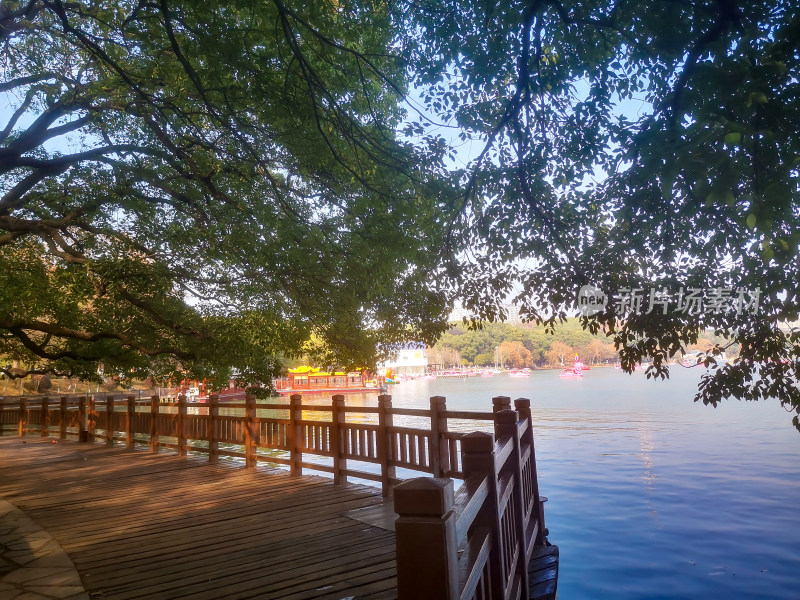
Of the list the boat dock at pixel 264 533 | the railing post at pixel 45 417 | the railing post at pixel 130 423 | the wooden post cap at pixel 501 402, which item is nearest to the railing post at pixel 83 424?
the railing post at pixel 45 417

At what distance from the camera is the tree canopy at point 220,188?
6.50 metres

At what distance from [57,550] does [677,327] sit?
7322mm

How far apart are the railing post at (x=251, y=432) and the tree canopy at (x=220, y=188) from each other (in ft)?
4.59

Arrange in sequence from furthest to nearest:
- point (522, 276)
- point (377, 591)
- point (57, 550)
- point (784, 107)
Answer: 1. point (522, 276)
2. point (57, 550)
3. point (377, 591)
4. point (784, 107)

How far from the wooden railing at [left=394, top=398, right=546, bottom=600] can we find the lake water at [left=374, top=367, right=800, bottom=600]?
6.58 meters

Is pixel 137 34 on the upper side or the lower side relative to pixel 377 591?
upper

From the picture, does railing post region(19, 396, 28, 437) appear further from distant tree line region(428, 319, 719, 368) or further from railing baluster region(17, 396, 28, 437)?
distant tree line region(428, 319, 719, 368)

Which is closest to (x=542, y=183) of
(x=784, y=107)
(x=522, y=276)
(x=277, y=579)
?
(x=522, y=276)

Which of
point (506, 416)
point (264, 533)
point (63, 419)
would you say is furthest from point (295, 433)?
point (63, 419)

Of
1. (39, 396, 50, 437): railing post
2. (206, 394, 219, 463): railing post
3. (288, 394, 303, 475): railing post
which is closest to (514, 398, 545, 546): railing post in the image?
(288, 394, 303, 475): railing post

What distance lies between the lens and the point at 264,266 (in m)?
8.88

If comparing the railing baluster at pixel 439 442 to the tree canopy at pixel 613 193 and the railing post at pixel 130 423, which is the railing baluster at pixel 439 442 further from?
the railing post at pixel 130 423

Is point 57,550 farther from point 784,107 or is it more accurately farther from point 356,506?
point 784,107

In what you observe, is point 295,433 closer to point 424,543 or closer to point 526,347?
point 424,543
